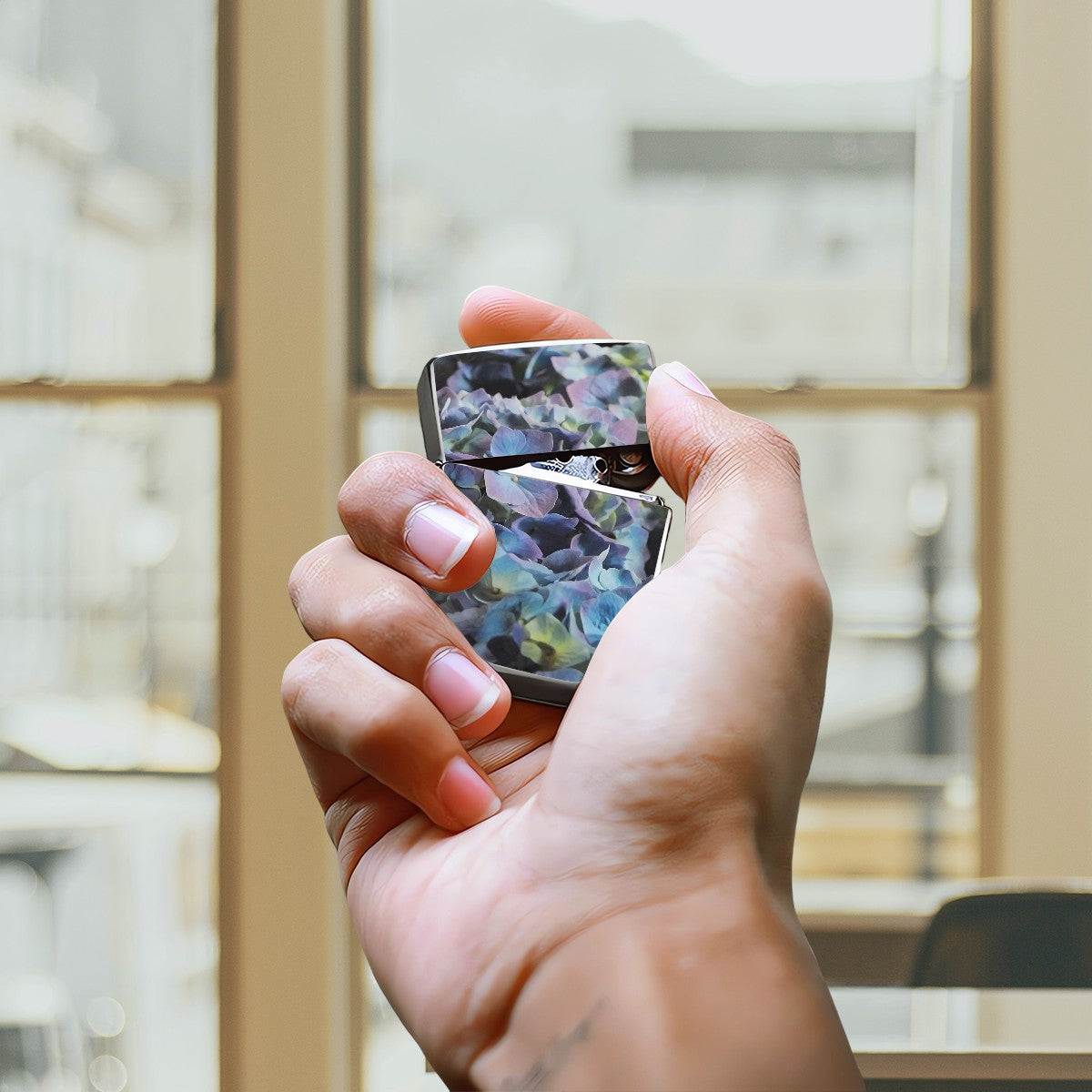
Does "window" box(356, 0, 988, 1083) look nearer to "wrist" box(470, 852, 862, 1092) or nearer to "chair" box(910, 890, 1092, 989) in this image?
"chair" box(910, 890, 1092, 989)

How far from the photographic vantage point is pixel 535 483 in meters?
0.48

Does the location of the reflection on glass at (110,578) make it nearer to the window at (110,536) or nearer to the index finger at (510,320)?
the window at (110,536)

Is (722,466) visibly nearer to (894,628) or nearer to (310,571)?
(310,571)

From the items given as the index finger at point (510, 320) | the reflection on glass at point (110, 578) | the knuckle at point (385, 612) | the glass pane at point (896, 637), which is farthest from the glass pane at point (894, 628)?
the knuckle at point (385, 612)

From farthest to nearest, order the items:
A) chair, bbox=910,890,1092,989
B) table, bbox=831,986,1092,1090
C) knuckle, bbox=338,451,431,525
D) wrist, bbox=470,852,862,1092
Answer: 1. table, bbox=831,986,1092,1090
2. chair, bbox=910,890,1092,989
3. knuckle, bbox=338,451,431,525
4. wrist, bbox=470,852,862,1092

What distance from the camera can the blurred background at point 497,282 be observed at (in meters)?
1.28

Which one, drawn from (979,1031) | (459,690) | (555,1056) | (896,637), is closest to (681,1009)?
(555,1056)

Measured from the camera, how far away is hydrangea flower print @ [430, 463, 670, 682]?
1.56 ft

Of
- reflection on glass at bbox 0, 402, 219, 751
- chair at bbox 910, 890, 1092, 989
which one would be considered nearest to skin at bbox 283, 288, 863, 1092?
chair at bbox 910, 890, 1092, 989

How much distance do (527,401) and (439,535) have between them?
0.31ft

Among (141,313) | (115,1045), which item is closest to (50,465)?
(141,313)

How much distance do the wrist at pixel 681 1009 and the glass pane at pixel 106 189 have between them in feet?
3.71

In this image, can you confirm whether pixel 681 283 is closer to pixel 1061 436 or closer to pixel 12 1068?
pixel 1061 436

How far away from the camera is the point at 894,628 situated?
51.8 inches
